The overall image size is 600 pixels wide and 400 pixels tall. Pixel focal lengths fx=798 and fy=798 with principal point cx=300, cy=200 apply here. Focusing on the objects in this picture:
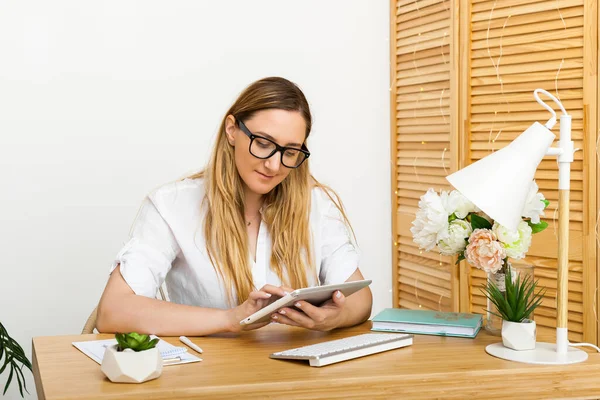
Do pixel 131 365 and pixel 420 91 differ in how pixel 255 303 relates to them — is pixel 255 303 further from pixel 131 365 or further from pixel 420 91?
pixel 420 91

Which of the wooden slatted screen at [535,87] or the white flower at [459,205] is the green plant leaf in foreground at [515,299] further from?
the wooden slatted screen at [535,87]

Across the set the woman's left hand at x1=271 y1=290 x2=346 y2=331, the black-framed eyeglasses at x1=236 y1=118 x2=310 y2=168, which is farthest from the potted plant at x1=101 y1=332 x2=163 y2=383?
the black-framed eyeglasses at x1=236 y1=118 x2=310 y2=168

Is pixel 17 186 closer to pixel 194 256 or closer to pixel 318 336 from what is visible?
pixel 194 256

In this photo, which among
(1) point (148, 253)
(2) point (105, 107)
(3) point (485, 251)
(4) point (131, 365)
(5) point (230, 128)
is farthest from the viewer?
(2) point (105, 107)

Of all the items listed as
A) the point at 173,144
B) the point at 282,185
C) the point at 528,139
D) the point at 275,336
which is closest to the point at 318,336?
the point at 275,336

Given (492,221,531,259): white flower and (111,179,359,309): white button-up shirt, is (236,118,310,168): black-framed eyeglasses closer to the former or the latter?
(111,179,359,309): white button-up shirt

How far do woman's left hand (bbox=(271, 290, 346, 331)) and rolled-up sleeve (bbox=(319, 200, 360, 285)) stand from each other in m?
0.34

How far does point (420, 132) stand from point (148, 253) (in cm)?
187

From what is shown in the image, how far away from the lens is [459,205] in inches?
73.9

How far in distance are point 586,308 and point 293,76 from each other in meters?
1.64

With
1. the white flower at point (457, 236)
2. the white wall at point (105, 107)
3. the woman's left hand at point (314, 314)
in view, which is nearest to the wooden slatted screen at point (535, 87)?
the white wall at point (105, 107)

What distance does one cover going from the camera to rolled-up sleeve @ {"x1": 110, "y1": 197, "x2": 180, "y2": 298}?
6.78 feet

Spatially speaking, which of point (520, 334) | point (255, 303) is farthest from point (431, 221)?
point (255, 303)

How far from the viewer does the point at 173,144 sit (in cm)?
342
